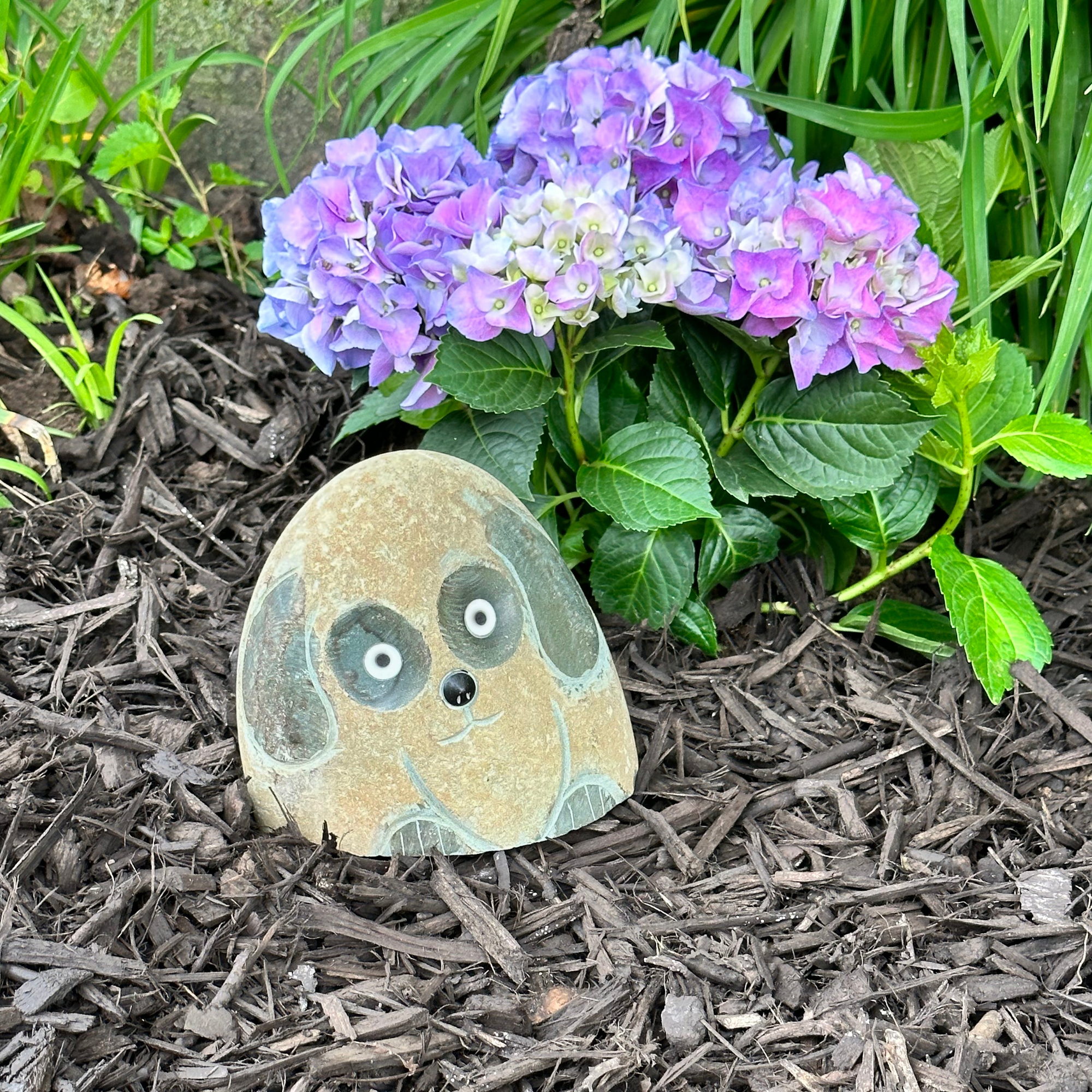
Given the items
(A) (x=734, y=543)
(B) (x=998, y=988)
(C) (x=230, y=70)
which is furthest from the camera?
(C) (x=230, y=70)

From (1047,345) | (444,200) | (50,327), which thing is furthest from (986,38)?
(50,327)

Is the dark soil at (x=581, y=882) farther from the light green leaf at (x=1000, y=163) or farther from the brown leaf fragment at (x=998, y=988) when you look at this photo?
the light green leaf at (x=1000, y=163)

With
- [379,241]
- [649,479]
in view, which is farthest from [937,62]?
[379,241]

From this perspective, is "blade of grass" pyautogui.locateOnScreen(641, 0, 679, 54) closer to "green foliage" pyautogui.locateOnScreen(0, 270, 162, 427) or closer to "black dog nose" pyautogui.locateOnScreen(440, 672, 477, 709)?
"green foliage" pyautogui.locateOnScreen(0, 270, 162, 427)

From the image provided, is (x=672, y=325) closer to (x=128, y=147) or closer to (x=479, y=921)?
(x=479, y=921)

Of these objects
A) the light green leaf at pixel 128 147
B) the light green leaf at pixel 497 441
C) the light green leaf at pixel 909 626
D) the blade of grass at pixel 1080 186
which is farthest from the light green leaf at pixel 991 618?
the light green leaf at pixel 128 147

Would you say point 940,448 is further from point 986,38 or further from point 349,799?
point 349,799

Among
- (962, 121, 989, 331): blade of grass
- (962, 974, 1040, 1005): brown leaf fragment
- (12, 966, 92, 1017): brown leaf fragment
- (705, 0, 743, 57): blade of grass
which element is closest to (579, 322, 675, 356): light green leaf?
(962, 121, 989, 331): blade of grass
